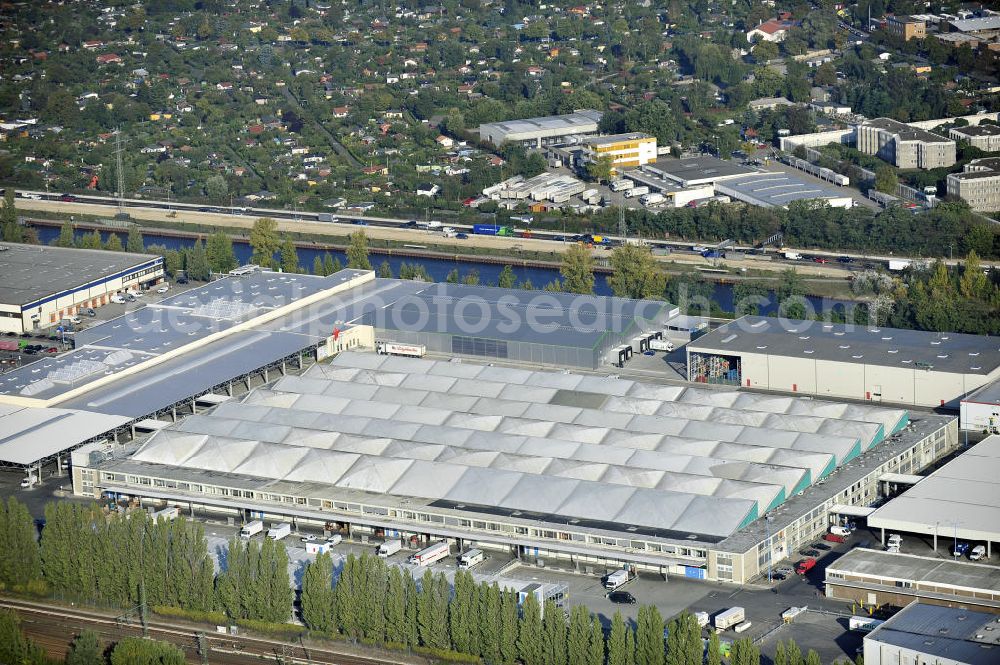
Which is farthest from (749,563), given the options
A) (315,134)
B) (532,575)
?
(315,134)

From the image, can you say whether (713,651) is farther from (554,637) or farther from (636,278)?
(636,278)

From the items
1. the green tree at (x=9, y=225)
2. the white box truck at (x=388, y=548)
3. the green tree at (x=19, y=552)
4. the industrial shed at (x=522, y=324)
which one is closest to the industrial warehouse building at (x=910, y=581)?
the white box truck at (x=388, y=548)

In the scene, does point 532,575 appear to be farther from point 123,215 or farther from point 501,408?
point 123,215

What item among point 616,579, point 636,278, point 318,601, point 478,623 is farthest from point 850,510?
point 636,278

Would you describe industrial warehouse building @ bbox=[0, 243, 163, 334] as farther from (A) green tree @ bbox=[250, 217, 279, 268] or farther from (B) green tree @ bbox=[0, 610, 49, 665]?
(B) green tree @ bbox=[0, 610, 49, 665]

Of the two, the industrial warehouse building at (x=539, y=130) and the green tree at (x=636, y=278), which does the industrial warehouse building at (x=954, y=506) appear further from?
the industrial warehouse building at (x=539, y=130)

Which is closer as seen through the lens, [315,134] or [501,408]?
[501,408]
